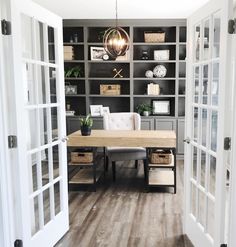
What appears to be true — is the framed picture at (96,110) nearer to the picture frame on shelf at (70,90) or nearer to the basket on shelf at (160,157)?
the picture frame on shelf at (70,90)

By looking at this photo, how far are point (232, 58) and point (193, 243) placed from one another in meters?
1.63

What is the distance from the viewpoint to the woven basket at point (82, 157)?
4.11 metres

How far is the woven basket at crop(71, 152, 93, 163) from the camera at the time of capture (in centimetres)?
411

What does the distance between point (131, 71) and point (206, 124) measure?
3838 mm

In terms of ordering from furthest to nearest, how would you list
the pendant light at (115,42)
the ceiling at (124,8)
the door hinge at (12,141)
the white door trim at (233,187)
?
the ceiling at (124,8) → the pendant light at (115,42) → the door hinge at (12,141) → the white door trim at (233,187)

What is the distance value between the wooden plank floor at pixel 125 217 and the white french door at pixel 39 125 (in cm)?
29

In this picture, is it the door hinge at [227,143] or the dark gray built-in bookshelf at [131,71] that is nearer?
the door hinge at [227,143]

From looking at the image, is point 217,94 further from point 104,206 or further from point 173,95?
point 173,95

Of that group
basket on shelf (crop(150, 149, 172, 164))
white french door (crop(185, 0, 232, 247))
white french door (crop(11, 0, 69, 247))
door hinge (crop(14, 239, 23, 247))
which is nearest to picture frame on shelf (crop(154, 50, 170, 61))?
basket on shelf (crop(150, 149, 172, 164))

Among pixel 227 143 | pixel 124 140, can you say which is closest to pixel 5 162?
pixel 227 143

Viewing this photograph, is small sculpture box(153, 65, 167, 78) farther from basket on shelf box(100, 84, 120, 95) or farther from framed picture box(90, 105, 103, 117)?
framed picture box(90, 105, 103, 117)

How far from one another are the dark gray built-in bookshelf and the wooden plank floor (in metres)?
2.02

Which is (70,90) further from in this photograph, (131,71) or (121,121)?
(121,121)

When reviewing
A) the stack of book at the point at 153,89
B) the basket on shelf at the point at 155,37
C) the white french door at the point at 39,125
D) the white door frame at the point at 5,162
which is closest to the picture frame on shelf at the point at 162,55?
the basket on shelf at the point at 155,37
